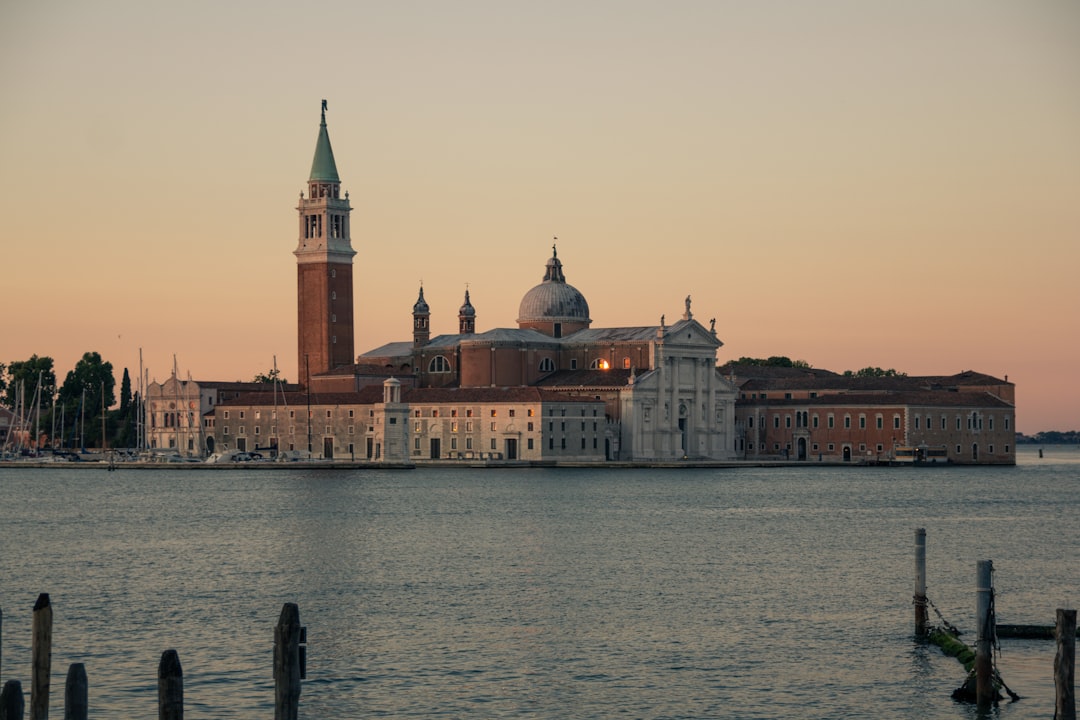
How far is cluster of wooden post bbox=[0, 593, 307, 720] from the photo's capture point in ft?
51.7

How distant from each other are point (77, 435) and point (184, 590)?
10709 cm

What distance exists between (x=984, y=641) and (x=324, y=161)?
102628mm

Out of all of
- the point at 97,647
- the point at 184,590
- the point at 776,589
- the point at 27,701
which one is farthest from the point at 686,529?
the point at 27,701

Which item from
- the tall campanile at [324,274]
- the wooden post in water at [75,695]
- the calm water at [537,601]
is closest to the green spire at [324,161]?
the tall campanile at [324,274]

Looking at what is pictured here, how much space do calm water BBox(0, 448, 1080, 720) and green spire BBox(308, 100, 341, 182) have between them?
54.8m

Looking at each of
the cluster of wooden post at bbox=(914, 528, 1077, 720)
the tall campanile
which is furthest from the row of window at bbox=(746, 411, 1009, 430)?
the cluster of wooden post at bbox=(914, 528, 1077, 720)

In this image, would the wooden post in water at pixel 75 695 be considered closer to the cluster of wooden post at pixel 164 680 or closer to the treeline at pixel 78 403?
the cluster of wooden post at pixel 164 680

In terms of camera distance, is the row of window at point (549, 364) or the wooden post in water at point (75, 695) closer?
the wooden post in water at point (75, 695)

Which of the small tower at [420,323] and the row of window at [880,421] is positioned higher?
the small tower at [420,323]

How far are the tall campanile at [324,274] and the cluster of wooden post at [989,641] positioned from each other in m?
92.8

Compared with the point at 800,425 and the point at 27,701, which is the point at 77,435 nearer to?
the point at 800,425

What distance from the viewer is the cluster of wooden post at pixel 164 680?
15.8 meters

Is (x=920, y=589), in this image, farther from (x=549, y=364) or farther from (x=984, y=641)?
(x=549, y=364)

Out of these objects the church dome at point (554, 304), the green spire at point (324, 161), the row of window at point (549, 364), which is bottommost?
the row of window at point (549, 364)
